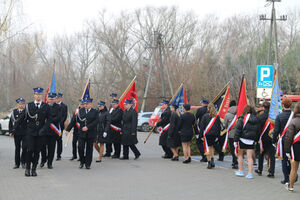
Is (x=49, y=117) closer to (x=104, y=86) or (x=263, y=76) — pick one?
(x=263, y=76)

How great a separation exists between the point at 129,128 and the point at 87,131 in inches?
89.6

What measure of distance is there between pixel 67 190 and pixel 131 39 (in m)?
40.0

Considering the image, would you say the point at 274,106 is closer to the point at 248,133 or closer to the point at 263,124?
the point at 263,124

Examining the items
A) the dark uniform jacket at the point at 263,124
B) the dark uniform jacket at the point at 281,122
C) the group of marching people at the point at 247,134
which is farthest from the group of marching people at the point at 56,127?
the dark uniform jacket at the point at 281,122

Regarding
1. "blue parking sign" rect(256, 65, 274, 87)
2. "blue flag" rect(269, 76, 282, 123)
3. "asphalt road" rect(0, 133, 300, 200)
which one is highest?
"blue parking sign" rect(256, 65, 274, 87)

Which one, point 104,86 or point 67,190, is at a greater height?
point 104,86

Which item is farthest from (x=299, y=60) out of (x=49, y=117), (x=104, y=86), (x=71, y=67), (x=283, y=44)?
(x=49, y=117)

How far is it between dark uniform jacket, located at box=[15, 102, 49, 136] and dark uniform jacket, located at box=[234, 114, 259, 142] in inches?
176

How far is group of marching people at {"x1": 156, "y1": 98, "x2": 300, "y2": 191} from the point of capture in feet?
25.8

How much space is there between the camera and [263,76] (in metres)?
14.4

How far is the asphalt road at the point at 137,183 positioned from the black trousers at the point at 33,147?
0.35 metres

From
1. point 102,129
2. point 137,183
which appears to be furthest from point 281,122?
point 102,129

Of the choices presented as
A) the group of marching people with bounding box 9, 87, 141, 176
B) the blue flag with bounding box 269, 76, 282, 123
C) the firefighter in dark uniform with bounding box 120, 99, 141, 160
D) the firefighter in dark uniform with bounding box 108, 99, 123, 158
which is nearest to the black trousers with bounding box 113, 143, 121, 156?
the group of marching people with bounding box 9, 87, 141, 176

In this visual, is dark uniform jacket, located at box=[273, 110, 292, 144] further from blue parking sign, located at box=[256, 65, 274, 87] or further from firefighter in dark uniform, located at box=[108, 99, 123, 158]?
blue parking sign, located at box=[256, 65, 274, 87]
